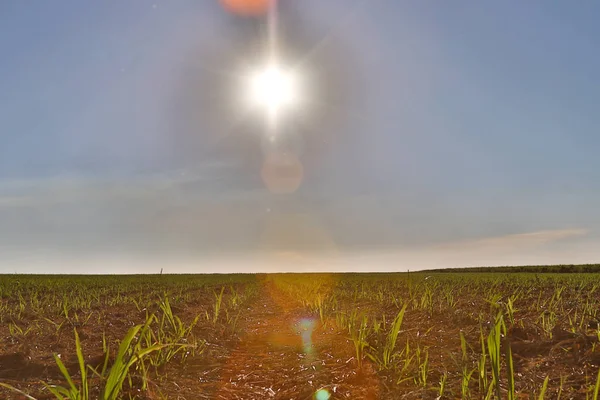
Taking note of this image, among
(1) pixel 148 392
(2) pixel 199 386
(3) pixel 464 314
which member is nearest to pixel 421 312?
(3) pixel 464 314

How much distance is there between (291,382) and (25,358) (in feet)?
9.17

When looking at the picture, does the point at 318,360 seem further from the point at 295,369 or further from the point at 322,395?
the point at 322,395

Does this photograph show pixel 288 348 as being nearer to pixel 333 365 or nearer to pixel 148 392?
pixel 333 365

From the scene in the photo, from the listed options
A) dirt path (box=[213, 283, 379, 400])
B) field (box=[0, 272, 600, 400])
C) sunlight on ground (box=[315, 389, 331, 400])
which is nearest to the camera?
field (box=[0, 272, 600, 400])

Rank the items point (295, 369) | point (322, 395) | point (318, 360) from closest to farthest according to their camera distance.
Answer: point (322, 395) < point (295, 369) < point (318, 360)

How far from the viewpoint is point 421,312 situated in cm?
748

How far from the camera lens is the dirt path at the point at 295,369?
380 centimetres

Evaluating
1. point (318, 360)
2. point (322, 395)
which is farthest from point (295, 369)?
point (322, 395)

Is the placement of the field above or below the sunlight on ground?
above

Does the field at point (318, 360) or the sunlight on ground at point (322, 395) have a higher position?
the field at point (318, 360)

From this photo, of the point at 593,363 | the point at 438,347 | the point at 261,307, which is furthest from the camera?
the point at 261,307

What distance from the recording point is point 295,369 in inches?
179

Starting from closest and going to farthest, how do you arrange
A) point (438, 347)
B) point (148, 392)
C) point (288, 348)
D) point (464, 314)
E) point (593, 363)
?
point (148, 392) → point (593, 363) → point (438, 347) → point (288, 348) → point (464, 314)

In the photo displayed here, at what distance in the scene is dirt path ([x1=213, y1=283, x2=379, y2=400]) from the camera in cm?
380
